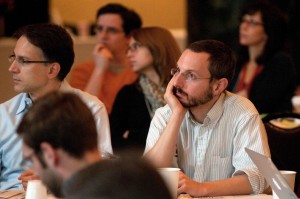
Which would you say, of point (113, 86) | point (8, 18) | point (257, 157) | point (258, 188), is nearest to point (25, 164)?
point (257, 157)

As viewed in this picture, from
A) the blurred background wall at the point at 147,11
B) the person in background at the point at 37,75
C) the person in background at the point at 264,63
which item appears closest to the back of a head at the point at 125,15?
the person in background at the point at 264,63

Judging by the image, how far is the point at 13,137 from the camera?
3742mm

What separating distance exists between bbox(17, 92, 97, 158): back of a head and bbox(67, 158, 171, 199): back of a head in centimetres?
46

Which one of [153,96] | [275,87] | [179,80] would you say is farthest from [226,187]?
[275,87]

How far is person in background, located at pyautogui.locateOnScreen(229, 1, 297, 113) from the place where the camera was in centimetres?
550

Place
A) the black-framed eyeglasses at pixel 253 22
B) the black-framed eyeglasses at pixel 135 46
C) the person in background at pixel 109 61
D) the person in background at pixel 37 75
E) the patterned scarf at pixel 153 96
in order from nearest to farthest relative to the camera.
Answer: the person in background at pixel 37 75, the patterned scarf at pixel 153 96, the black-framed eyeglasses at pixel 135 46, the person in background at pixel 109 61, the black-framed eyeglasses at pixel 253 22

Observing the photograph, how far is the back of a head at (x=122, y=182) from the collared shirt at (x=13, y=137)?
2.17 metres

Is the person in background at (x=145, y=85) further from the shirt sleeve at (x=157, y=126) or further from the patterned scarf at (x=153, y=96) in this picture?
the shirt sleeve at (x=157, y=126)

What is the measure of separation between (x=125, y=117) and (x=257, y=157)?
2.23 metres

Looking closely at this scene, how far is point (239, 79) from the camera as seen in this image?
5.77 meters

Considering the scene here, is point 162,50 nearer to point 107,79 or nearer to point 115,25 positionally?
point 107,79

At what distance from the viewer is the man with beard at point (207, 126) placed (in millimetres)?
3557

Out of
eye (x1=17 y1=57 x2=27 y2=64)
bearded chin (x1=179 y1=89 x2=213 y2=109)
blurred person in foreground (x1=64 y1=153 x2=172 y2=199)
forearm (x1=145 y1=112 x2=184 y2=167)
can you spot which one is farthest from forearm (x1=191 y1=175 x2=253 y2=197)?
blurred person in foreground (x1=64 y1=153 x2=172 y2=199)

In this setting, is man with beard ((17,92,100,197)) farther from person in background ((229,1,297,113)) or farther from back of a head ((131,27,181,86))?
person in background ((229,1,297,113))
